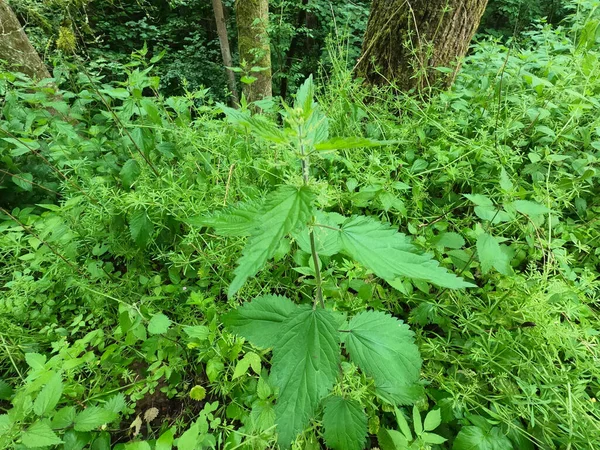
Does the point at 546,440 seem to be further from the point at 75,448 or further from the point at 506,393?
the point at 75,448

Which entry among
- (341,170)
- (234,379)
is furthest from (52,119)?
(234,379)

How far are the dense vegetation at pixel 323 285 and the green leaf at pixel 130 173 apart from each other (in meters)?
0.01

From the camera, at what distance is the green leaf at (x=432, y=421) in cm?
105

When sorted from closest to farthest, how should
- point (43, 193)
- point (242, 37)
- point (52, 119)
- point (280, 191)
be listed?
point (280, 191) → point (52, 119) → point (43, 193) → point (242, 37)

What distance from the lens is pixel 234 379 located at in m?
1.27

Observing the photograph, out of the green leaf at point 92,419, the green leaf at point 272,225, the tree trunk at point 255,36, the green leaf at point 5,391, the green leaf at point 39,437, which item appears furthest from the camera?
the tree trunk at point 255,36

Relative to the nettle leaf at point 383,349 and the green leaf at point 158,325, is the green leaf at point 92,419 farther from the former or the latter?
the nettle leaf at point 383,349

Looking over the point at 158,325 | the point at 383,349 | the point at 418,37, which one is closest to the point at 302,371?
the point at 383,349

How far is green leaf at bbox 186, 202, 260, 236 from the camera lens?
2.66ft

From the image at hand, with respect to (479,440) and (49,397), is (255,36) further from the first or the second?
(479,440)

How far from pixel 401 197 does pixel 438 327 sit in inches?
26.5

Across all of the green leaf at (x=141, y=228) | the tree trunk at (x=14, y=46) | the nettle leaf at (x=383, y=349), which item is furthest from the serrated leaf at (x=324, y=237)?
the tree trunk at (x=14, y=46)

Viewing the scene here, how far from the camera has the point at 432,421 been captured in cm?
106

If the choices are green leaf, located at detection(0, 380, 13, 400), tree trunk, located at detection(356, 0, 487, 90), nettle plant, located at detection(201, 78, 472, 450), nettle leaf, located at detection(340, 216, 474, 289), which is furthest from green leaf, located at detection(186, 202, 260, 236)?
tree trunk, located at detection(356, 0, 487, 90)
